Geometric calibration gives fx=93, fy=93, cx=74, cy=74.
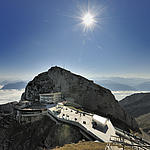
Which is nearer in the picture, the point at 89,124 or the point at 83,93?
the point at 89,124

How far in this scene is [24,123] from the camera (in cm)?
3316

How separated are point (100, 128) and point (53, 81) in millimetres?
63848

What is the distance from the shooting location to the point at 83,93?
67.2m

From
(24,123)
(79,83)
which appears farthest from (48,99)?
(79,83)

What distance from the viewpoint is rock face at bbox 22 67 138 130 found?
62094mm

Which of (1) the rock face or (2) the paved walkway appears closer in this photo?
(2) the paved walkway

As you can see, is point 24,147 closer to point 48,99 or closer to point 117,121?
point 48,99

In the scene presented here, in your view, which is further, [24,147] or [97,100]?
[97,100]

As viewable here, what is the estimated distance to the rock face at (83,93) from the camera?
6209 cm

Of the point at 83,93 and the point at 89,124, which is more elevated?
the point at 83,93

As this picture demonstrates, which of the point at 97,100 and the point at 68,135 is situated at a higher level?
the point at 97,100

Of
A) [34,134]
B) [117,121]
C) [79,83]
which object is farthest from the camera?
[79,83]

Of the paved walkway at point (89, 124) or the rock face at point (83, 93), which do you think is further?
the rock face at point (83, 93)

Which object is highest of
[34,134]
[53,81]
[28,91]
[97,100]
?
[53,81]
